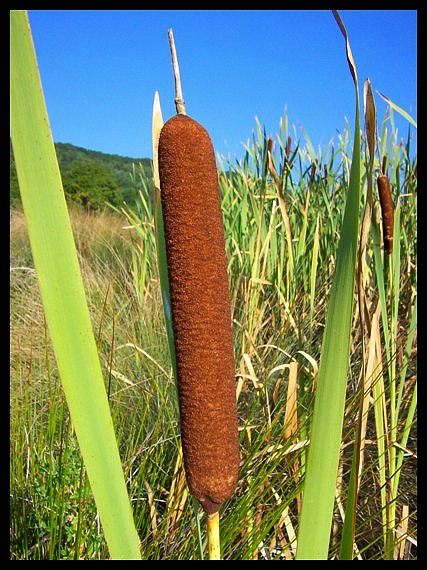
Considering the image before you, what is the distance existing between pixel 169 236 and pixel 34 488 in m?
0.98

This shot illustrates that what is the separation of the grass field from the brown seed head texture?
13 centimetres

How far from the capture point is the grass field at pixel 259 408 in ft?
3.49

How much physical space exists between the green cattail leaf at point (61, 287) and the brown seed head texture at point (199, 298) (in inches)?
3.6

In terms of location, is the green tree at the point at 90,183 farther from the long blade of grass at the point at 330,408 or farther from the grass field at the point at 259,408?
the long blade of grass at the point at 330,408

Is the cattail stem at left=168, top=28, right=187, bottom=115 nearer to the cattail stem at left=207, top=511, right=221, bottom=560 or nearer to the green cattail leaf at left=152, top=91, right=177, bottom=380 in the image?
the green cattail leaf at left=152, top=91, right=177, bottom=380

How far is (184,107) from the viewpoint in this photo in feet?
1.57

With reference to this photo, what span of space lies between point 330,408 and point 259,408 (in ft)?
4.01

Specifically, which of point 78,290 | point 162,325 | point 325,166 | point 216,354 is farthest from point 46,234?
point 325,166

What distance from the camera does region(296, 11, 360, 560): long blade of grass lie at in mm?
410

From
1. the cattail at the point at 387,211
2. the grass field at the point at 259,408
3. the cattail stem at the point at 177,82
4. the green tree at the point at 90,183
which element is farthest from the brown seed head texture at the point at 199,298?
the green tree at the point at 90,183

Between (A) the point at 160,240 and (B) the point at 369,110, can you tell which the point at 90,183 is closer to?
(A) the point at 160,240

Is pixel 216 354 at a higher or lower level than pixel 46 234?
lower
